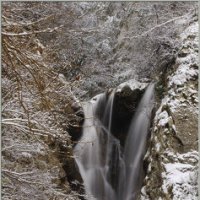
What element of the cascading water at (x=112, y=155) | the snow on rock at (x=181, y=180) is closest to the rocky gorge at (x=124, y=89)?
the snow on rock at (x=181, y=180)

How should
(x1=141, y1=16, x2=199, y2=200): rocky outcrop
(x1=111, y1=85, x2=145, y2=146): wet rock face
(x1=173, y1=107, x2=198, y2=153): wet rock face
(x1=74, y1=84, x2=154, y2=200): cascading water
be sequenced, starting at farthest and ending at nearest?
(x1=111, y1=85, x2=145, y2=146): wet rock face
(x1=74, y1=84, x2=154, y2=200): cascading water
(x1=173, y1=107, x2=198, y2=153): wet rock face
(x1=141, y1=16, x2=199, y2=200): rocky outcrop

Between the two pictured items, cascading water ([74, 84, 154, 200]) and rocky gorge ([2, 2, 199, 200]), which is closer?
rocky gorge ([2, 2, 199, 200])

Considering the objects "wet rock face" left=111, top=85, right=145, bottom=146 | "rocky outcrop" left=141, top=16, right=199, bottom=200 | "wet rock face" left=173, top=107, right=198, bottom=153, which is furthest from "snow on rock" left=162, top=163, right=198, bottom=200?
"wet rock face" left=111, top=85, right=145, bottom=146

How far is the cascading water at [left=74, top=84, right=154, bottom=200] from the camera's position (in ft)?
23.2

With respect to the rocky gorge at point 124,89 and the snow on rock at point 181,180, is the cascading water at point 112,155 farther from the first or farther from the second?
the snow on rock at point 181,180

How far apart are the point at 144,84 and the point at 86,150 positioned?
1712 mm

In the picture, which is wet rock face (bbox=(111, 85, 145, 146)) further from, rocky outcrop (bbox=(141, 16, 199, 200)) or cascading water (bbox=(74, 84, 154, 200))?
rocky outcrop (bbox=(141, 16, 199, 200))

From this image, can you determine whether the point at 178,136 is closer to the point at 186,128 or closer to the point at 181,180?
the point at 186,128

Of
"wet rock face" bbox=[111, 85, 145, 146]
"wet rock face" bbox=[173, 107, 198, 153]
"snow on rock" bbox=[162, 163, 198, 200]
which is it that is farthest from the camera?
"wet rock face" bbox=[111, 85, 145, 146]

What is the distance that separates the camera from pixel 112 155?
7.70 m

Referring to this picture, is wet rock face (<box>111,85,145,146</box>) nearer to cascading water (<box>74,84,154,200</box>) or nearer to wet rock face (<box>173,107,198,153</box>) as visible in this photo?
cascading water (<box>74,84,154,200</box>)

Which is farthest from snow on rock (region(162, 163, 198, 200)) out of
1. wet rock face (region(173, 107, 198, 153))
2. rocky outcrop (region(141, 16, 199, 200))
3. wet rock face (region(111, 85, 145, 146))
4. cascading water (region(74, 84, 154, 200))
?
wet rock face (region(111, 85, 145, 146))

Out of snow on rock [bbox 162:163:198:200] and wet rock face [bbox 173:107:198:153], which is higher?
wet rock face [bbox 173:107:198:153]

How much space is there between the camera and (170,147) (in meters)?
5.70
